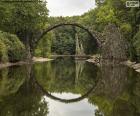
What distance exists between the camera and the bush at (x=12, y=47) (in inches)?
2178

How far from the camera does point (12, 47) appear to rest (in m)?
56.8

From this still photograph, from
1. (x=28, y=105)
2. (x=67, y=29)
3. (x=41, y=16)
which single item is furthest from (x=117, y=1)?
(x=67, y=29)

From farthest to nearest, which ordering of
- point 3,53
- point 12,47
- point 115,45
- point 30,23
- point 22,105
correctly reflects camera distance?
point 30,23 < point 115,45 < point 12,47 < point 3,53 < point 22,105

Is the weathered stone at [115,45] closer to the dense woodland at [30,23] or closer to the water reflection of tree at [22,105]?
the dense woodland at [30,23]

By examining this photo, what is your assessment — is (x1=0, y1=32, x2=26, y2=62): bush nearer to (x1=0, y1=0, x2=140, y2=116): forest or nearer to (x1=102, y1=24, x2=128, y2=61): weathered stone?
(x1=0, y1=0, x2=140, y2=116): forest

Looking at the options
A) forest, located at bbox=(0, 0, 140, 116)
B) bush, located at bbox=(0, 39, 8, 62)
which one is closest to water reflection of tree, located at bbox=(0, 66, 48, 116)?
forest, located at bbox=(0, 0, 140, 116)

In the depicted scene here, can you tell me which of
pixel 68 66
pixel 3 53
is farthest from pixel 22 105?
pixel 68 66

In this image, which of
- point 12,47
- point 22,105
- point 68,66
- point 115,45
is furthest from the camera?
point 115,45

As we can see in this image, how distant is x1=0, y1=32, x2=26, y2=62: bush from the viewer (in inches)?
2178

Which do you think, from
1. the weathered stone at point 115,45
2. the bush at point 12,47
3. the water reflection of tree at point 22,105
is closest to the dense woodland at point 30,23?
the bush at point 12,47

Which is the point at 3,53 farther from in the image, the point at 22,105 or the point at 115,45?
the point at 22,105

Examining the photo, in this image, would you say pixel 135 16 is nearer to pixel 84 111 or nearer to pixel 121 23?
pixel 121 23

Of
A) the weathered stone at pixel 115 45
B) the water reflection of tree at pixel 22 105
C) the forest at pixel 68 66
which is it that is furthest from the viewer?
the weathered stone at pixel 115 45

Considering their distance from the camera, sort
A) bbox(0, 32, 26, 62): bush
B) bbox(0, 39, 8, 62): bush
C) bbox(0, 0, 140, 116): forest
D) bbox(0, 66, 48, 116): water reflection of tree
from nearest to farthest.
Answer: bbox(0, 66, 48, 116): water reflection of tree
bbox(0, 0, 140, 116): forest
bbox(0, 39, 8, 62): bush
bbox(0, 32, 26, 62): bush
